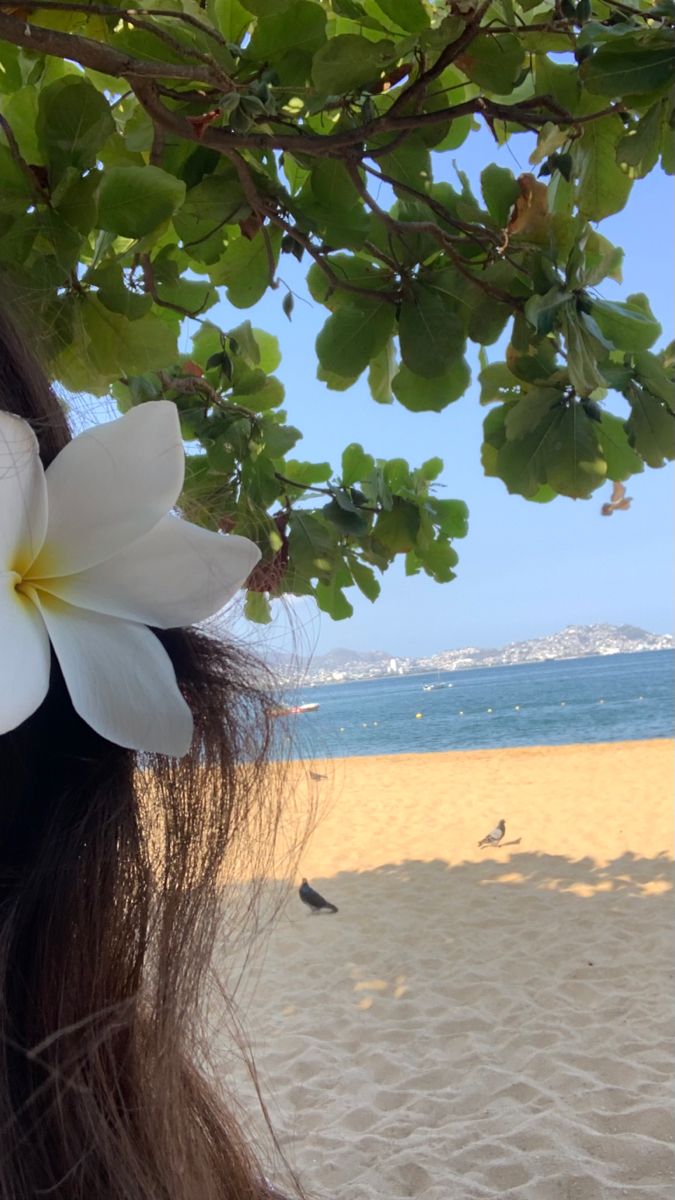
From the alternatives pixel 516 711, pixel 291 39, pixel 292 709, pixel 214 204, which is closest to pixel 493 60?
pixel 291 39

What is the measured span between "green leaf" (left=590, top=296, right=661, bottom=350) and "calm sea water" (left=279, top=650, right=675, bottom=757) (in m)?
7.79

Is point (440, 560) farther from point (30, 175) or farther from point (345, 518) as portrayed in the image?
point (30, 175)

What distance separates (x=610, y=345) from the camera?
0.76 meters

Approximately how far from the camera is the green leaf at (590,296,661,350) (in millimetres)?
803

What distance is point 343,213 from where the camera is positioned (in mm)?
846

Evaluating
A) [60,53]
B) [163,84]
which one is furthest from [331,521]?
[60,53]

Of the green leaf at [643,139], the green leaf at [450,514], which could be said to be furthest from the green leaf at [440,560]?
the green leaf at [643,139]

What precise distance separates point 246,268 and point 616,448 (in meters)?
0.43

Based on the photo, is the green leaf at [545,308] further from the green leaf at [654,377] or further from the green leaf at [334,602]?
the green leaf at [334,602]

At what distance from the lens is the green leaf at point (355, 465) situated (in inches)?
46.7

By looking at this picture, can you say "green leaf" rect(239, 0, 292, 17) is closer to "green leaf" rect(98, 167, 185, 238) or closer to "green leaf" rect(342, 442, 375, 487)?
"green leaf" rect(98, 167, 185, 238)

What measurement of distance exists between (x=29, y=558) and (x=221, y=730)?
5.4 inches

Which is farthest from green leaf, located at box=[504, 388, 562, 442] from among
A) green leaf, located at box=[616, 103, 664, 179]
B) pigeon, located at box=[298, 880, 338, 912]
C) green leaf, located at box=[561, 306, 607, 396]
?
pigeon, located at box=[298, 880, 338, 912]

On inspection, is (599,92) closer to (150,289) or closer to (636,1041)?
(150,289)
